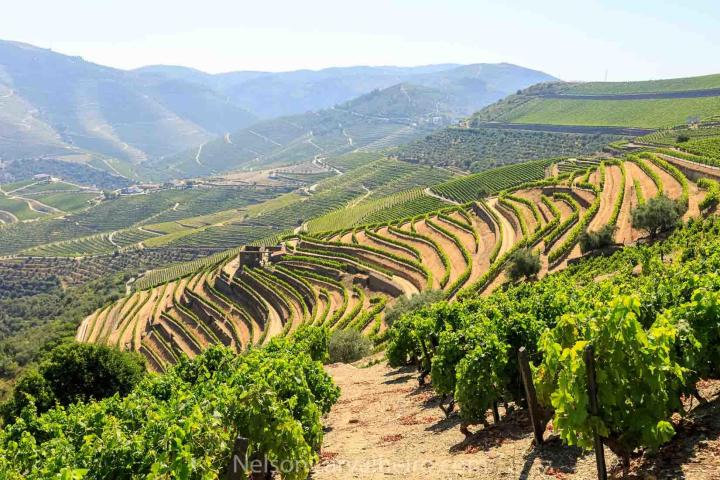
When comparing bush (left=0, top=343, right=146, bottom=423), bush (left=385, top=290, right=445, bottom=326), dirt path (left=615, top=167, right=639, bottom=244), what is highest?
dirt path (left=615, top=167, right=639, bottom=244)

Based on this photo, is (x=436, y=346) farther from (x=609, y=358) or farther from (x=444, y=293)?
(x=444, y=293)

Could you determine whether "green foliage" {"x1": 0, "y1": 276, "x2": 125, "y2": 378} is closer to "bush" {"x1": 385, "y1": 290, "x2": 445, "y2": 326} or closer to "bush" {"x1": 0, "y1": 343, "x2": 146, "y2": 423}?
"bush" {"x1": 0, "y1": 343, "x2": 146, "y2": 423}

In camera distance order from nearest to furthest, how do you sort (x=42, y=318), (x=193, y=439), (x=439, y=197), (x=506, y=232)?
(x=193, y=439) < (x=506, y=232) < (x=439, y=197) < (x=42, y=318)

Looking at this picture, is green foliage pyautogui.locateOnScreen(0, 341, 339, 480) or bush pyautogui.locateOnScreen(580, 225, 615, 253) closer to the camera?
green foliage pyautogui.locateOnScreen(0, 341, 339, 480)

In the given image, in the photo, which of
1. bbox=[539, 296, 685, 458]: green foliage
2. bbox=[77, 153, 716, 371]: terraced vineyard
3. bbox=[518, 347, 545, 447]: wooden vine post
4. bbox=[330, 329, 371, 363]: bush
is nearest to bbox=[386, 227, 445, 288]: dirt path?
bbox=[77, 153, 716, 371]: terraced vineyard

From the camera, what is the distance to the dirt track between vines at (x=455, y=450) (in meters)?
13.0

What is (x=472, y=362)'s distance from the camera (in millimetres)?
18844

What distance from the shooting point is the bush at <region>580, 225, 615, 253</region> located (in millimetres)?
55562

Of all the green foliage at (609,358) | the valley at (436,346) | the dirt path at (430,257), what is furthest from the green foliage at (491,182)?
the green foliage at (609,358)

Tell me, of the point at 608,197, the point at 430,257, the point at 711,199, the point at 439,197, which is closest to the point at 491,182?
the point at 439,197

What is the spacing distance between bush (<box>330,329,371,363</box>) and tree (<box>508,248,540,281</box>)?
17045mm

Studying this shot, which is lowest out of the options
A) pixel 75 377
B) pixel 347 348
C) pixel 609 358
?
pixel 75 377

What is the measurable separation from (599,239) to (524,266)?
27.1ft

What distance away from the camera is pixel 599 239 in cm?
5578
